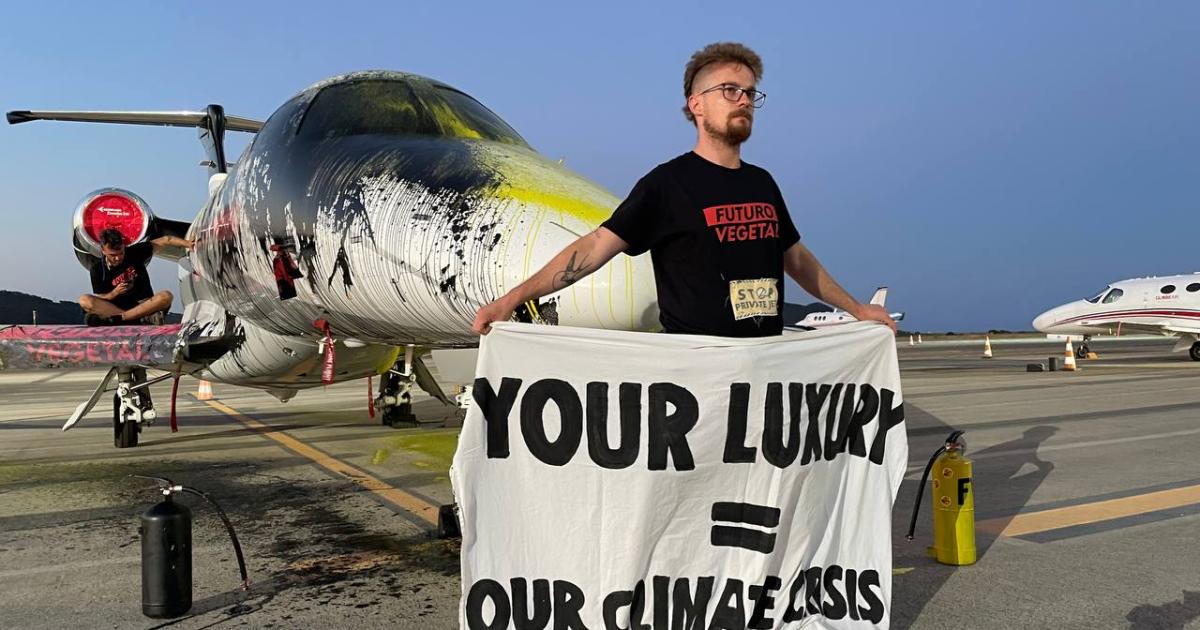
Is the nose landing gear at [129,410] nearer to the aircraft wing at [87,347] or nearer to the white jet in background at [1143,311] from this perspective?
the aircraft wing at [87,347]

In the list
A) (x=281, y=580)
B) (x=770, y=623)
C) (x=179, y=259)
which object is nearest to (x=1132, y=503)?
(x=770, y=623)

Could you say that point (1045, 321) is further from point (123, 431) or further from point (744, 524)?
point (744, 524)

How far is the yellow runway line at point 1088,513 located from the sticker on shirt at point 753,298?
3.07 meters

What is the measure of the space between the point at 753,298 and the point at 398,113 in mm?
3341

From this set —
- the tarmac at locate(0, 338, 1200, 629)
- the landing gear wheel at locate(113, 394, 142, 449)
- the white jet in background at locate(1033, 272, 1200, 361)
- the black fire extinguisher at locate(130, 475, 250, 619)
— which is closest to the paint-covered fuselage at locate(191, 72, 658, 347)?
the tarmac at locate(0, 338, 1200, 629)

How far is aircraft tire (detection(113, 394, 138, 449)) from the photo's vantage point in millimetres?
10211

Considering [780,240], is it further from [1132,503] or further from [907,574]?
[1132,503]

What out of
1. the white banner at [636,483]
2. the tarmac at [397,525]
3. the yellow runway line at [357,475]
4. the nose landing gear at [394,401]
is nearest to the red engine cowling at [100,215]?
the tarmac at [397,525]

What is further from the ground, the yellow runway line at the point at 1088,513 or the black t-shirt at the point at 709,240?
the black t-shirt at the point at 709,240

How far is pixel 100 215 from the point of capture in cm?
1062

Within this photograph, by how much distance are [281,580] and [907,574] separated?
10.4 ft

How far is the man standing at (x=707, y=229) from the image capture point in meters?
2.98

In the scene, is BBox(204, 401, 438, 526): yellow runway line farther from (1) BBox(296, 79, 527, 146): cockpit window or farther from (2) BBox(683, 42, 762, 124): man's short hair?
(2) BBox(683, 42, 762, 124): man's short hair

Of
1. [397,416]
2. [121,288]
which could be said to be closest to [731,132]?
[121,288]
